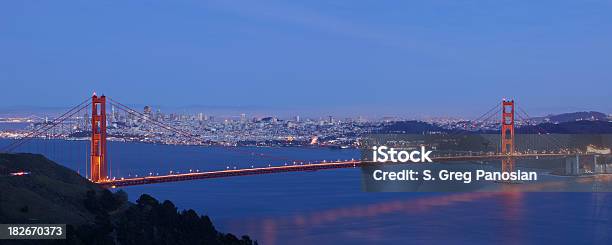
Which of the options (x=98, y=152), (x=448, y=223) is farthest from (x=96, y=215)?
(x=448, y=223)

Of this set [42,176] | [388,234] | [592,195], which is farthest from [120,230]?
[592,195]

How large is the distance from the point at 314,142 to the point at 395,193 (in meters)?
21.7

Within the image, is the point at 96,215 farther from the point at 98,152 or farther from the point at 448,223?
the point at 448,223

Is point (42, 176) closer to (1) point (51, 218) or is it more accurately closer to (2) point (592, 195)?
(1) point (51, 218)

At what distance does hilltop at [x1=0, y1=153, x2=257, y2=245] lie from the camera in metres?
7.73

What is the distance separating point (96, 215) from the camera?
30.0ft

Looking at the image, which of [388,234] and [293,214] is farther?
[293,214]

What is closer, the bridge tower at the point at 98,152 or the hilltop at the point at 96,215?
the hilltop at the point at 96,215

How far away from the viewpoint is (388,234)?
1371 centimetres

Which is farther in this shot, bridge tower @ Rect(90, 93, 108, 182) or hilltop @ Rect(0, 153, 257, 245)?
bridge tower @ Rect(90, 93, 108, 182)

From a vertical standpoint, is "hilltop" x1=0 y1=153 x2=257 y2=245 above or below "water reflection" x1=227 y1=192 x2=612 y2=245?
above

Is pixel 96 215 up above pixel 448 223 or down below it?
above

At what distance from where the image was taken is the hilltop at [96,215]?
7727 mm

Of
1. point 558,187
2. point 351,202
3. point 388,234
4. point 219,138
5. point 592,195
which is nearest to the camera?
point 388,234
